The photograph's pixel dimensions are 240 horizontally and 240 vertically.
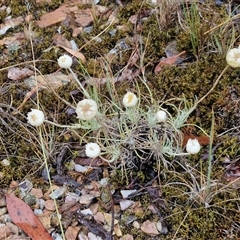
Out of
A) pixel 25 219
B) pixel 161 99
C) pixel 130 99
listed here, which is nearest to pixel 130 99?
pixel 130 99

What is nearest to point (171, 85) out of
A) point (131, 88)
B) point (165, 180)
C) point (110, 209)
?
point (131, 88)

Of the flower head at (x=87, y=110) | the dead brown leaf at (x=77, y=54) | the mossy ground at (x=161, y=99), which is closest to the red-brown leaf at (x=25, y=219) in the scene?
the mossy ground at (x=161, y=99)

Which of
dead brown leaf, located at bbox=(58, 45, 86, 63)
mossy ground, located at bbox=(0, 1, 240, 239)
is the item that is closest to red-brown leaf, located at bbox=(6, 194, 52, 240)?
mossy ground, located at bbox=(0, 1, 240, 239)

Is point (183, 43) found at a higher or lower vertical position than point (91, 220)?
higher

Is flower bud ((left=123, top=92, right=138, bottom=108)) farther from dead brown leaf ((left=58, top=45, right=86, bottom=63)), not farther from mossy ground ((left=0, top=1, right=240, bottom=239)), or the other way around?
dead brown leaf ((left=58, top=45, right=86, bottom=63))

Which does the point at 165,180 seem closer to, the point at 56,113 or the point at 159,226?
the point at 159,226

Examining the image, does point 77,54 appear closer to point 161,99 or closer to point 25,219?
point 161,99
